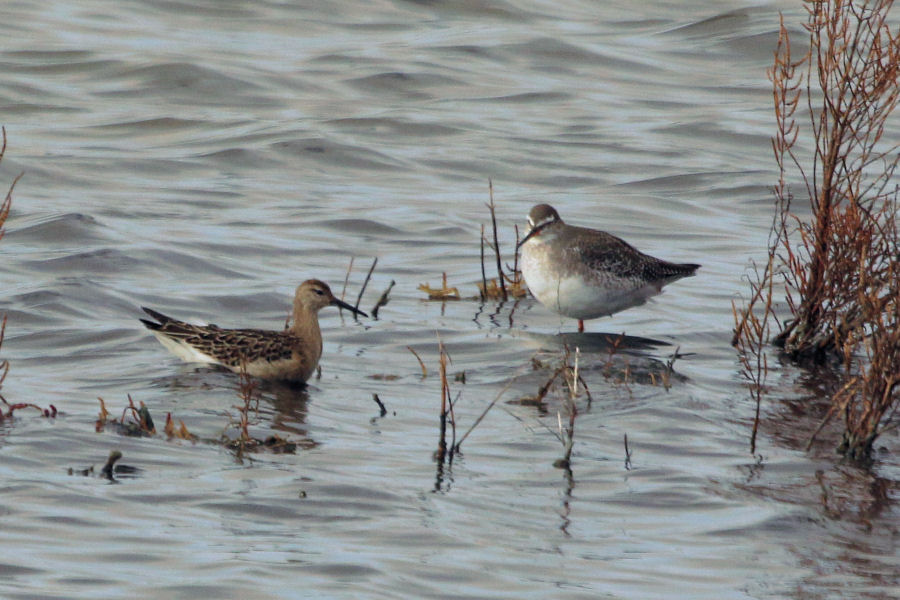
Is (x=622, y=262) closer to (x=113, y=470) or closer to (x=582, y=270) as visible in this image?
(x=582, y=270)

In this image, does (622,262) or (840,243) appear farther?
(622,262)

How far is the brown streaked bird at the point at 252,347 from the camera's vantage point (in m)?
9.27

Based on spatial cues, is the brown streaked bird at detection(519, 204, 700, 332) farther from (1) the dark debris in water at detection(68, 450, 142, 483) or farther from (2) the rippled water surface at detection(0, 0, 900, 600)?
(1) the dark debris in water at detection(68, 450, 142, 483)

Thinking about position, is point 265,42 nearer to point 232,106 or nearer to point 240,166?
point 232,106

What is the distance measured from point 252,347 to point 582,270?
101 inches

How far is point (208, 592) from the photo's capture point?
571cm

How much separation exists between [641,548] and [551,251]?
4.51m

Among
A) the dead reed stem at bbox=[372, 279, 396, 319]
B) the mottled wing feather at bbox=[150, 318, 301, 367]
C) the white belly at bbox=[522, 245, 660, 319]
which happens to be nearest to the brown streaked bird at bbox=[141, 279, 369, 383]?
the mottled wing feather at bbox=[150, 318, 301, 367]

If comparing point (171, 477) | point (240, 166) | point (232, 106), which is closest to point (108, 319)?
point (171, 477)

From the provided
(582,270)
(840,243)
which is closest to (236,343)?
(582,270)

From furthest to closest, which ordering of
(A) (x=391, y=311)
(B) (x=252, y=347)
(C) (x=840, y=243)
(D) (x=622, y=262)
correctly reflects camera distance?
1. (A) (x=391, y=311)
2. (D) (x=622, y=262)
3. (C) (x=840, y=243)
4. (B) (x=252, y=347)

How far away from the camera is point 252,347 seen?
9.38 metres

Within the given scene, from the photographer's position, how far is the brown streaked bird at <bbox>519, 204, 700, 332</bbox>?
10.6 m

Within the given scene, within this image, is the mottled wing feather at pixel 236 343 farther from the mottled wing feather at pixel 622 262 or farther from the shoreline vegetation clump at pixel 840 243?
the shoreline vegetation clump at pixel 840 243
